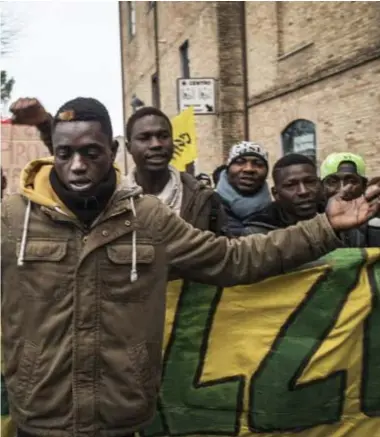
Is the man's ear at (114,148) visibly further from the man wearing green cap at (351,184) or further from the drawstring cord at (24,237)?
the man wearing green cap at (351,184)

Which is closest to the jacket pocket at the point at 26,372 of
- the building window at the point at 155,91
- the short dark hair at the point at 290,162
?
the short dark hair at the point at 290,162

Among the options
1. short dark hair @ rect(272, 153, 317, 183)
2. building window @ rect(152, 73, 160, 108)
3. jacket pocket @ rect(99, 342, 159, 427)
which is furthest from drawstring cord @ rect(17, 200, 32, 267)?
building window @ rect(152, 73, 160, 108)

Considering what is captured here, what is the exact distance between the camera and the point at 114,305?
2420 millimetres

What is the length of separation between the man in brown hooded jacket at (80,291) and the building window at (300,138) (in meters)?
10.00

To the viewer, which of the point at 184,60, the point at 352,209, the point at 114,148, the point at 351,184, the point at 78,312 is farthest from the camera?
the point at 184,60

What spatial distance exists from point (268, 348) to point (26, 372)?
4.22 feet

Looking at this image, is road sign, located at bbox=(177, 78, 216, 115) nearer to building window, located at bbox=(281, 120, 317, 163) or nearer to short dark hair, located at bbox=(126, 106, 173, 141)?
building window, located at bbox=(281, 120, 317, 163)

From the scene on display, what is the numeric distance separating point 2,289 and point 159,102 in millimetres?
20887

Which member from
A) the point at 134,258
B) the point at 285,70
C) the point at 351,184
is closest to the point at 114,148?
the point at 134,258

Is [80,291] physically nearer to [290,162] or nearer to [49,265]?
[49,265]

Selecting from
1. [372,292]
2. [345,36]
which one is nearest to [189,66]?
[345,36]

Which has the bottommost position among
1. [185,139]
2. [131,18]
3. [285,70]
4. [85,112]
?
[85,112]

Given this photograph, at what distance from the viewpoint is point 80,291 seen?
2379mm

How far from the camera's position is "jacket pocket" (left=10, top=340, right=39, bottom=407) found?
2.39 meters
